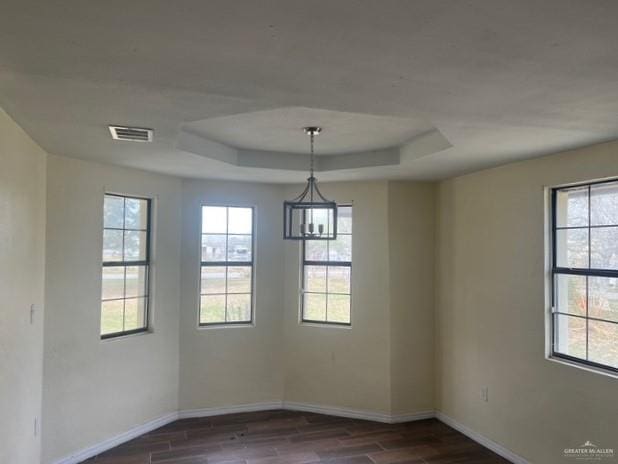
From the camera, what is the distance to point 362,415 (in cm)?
483

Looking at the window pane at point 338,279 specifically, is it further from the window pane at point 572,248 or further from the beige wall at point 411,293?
the window pane at point 572,248

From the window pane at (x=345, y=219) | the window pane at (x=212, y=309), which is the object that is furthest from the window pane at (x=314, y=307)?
the window pane at (x=212, y=309)

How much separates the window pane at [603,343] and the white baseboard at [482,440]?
1.15 meters

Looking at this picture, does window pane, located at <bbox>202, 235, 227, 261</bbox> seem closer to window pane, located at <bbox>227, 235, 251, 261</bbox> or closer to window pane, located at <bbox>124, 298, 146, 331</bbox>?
window pane, located at <bbox>227, 235, 251, 261</bbox>

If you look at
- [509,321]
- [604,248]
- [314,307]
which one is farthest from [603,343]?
[314,307]

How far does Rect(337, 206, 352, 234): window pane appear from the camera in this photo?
505cm

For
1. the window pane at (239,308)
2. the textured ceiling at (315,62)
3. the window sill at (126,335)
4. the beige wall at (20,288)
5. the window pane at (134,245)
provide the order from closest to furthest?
the textured ceiling at (315,62) < the beige wall at (20,288) < the window sill at (126,335) < the window pane at (134,245) < the window pane at (239,308)

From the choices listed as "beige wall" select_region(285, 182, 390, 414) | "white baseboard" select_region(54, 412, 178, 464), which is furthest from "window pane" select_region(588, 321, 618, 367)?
"white baseboard" select_region(54, 412, 178, 464)

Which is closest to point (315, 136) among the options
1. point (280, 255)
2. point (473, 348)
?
point (280, 255)

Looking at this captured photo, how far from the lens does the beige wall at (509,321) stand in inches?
127

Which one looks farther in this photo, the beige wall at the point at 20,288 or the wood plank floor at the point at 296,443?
the wood plank floor at the point at 296,443

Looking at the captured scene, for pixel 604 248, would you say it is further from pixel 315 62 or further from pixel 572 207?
pixel 315 62

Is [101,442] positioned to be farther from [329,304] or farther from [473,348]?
[473,348]

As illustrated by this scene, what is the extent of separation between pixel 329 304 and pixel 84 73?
3.82m
